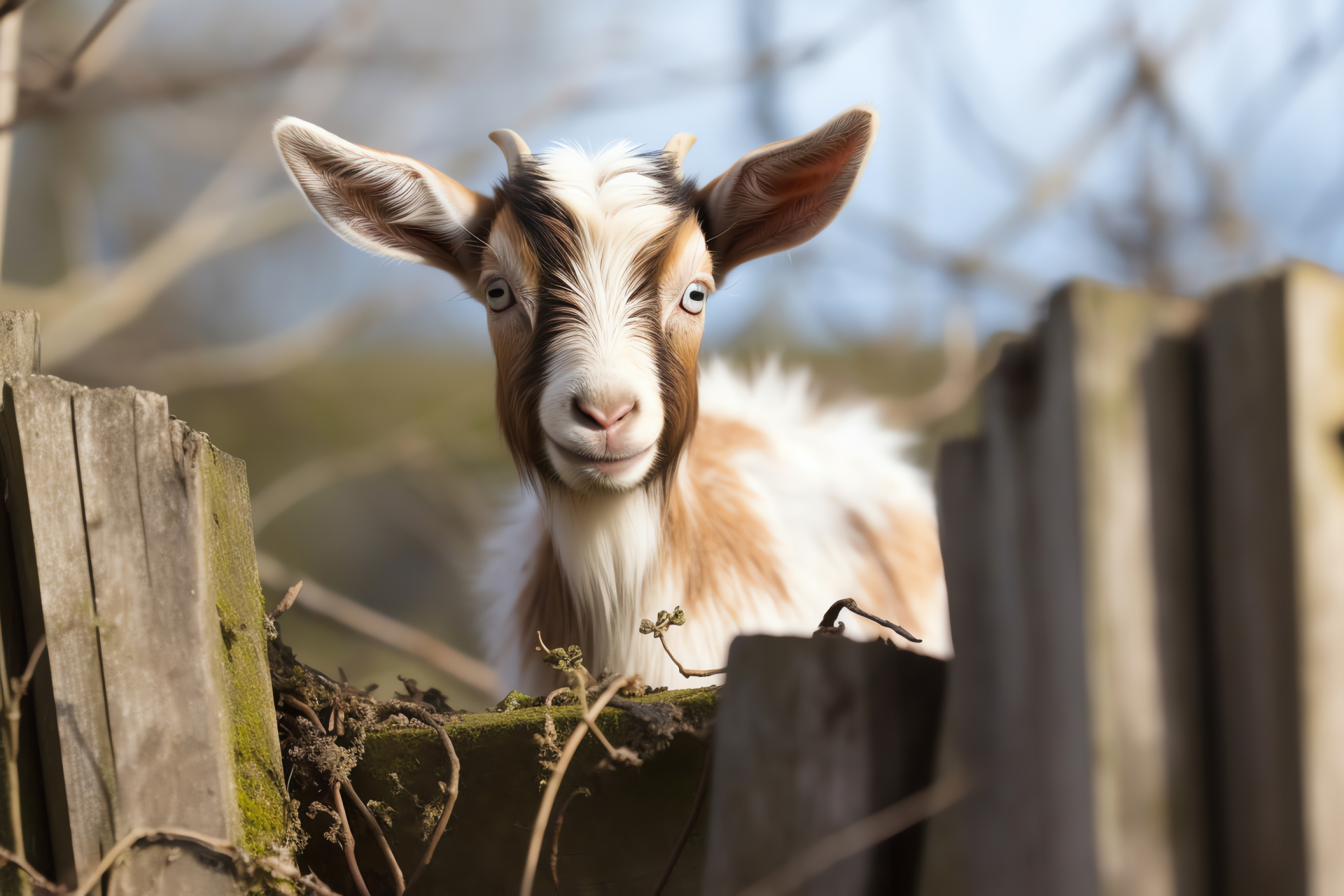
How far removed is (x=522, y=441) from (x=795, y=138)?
3.42ft

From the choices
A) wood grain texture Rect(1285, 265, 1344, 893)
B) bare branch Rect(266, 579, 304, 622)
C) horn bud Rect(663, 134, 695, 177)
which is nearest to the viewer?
wood grain texture Rect(1285, 265, 1344, 893)

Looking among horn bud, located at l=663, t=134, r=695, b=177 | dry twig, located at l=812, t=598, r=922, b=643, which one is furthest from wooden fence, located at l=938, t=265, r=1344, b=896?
horn bud, located at l=663, t=134, r=695, b=177

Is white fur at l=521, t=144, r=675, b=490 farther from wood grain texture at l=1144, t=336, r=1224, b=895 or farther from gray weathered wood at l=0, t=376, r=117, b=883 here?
wood grain texture at l=1144, t=336, r=1224, b=895

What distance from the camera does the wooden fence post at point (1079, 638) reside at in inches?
25.7

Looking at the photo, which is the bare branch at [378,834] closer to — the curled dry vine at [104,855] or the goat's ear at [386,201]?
the curled dry vine at [104,855]

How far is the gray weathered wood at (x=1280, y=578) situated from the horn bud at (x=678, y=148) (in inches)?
81.5

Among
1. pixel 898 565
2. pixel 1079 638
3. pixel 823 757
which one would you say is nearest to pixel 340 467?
pixel 898 565

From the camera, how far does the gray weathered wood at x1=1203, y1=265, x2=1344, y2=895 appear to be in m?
0.63

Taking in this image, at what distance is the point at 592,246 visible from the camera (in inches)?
91.5

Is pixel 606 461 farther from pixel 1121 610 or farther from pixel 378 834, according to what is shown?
pixel 1121 610

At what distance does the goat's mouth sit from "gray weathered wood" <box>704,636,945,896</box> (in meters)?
1.21

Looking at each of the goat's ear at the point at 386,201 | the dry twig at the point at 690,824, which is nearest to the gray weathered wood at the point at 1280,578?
the dry twig at the point at 690,824

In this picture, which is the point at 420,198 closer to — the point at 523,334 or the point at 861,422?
the point at 523,334

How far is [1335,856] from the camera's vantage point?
0.62m
